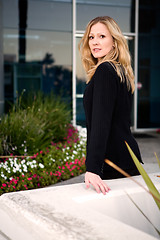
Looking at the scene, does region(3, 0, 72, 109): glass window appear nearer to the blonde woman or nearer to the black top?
the blonde woman

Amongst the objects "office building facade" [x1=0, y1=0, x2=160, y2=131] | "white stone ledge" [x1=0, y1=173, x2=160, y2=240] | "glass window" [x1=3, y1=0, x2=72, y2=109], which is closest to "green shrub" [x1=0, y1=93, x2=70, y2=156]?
"office building facade" [x1=0, y1=0, x2=160, y2=131]

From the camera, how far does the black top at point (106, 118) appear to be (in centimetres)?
171

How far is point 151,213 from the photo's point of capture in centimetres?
164

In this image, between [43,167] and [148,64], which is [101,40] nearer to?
[43,167]

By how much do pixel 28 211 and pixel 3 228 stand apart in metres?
0.20

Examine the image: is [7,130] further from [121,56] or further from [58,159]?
[121,56]

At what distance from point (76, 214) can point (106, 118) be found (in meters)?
0.53

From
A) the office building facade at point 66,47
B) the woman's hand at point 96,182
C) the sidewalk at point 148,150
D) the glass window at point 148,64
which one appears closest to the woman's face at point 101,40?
the woman's hand at point 96,182

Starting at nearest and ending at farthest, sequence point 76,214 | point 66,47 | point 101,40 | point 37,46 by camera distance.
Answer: point 76,214
point 101,40
point 37,46
point 66,47

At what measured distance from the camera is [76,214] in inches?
53.2

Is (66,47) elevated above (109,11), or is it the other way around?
(109,11)

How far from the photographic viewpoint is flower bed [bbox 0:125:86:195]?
14.0 feet

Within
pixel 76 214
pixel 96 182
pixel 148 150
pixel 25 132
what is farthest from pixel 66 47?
pixel 76 214

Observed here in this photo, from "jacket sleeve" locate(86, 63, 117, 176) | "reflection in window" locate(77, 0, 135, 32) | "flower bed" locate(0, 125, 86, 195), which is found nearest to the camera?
"jacket sleeve" locate(86, 63, 117, 176)
